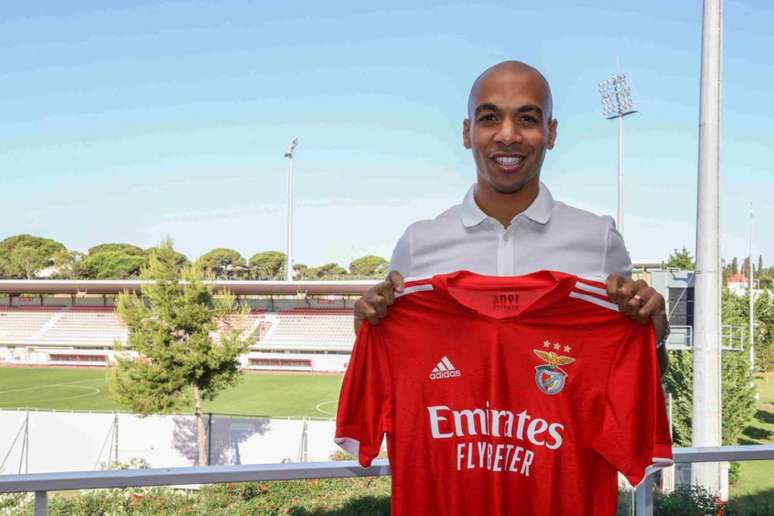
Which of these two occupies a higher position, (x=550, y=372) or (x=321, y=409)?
(x=550, y=372)

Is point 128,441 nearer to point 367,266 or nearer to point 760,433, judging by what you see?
point 760,433

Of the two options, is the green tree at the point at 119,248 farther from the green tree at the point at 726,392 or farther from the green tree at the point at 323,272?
the green tree at the point at 726,392

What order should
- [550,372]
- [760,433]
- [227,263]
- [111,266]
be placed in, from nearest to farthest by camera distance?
[550,372] < [760,433] < [111,266] < [227,263]

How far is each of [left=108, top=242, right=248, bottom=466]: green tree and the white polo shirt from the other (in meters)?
19.2

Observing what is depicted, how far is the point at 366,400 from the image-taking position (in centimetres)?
212

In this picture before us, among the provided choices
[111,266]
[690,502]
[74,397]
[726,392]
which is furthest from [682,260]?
[111,266]

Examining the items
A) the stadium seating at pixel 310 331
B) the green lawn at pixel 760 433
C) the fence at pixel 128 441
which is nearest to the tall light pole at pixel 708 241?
the green lawn at pixel 760 433

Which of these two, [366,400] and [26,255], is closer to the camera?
[366,400]

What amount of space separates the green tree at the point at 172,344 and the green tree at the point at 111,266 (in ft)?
234

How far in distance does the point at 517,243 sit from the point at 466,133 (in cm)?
41

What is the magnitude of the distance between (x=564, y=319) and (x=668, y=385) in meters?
17.0

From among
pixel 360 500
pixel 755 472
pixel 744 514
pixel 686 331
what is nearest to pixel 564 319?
pixel 360 500

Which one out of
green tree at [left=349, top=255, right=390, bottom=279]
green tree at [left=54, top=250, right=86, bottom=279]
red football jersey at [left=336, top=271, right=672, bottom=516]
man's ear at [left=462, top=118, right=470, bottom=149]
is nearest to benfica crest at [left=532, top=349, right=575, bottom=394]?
red football jersey at [left=336, top=271, right=672, bottom=516]

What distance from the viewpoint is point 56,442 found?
18312 millimetres
